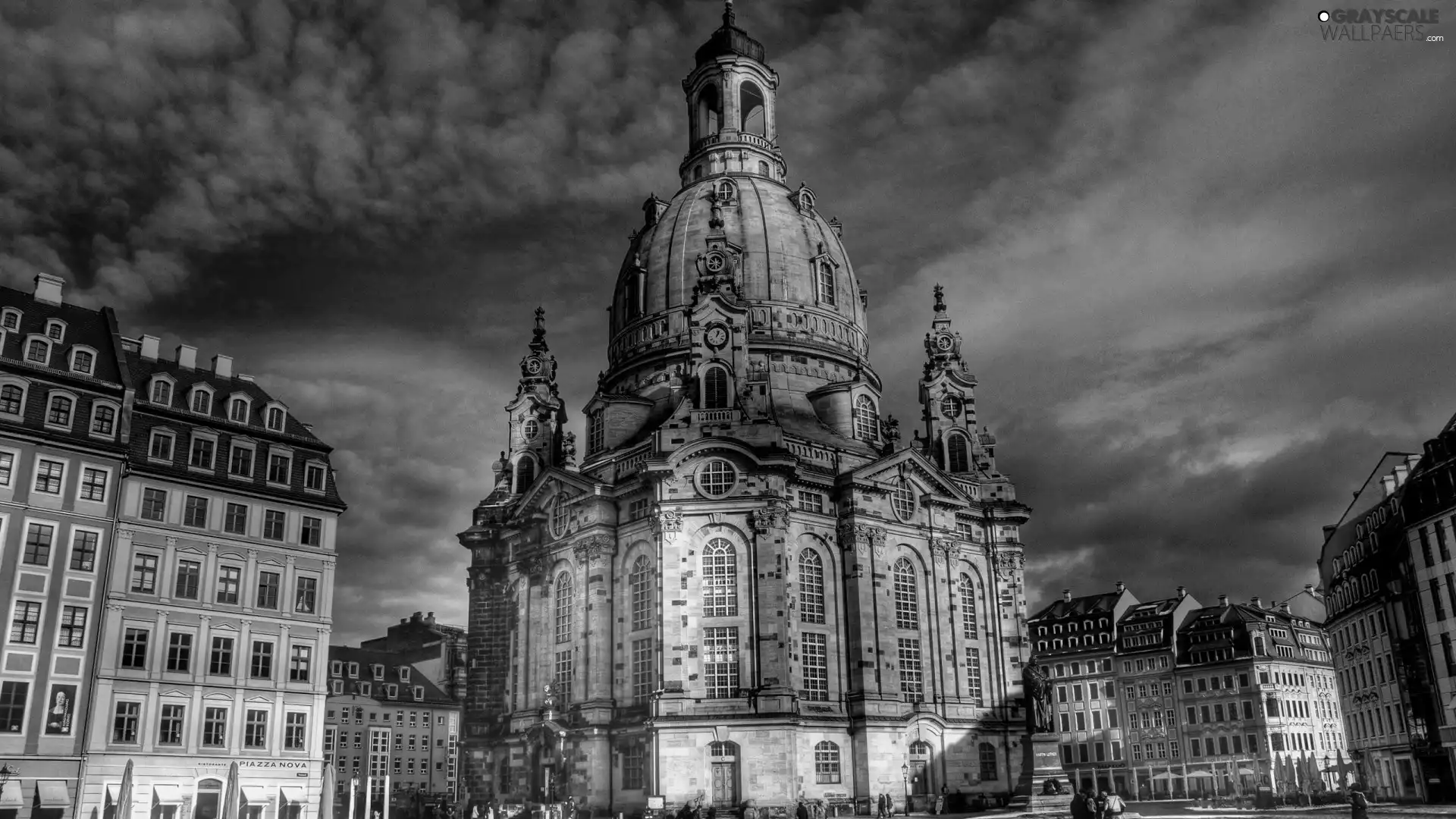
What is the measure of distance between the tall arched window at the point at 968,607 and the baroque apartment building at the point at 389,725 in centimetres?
4191

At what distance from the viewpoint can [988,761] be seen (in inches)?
2867

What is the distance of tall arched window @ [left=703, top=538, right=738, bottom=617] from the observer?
66.0 metres

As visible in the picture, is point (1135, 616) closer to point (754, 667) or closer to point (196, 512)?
point (754, 667)

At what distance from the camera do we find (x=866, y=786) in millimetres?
65375

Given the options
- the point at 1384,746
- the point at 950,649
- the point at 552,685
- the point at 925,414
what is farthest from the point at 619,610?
the point at 1384,746

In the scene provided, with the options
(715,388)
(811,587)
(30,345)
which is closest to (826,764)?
(811,587)

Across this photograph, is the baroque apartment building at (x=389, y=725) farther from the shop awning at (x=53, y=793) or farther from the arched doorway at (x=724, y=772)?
the shop awning at (x=53, y=793)

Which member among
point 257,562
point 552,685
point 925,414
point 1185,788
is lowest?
point 1185,788

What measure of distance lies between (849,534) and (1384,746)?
34771 millimetres

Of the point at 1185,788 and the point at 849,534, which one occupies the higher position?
the point at 849,534

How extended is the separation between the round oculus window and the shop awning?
1361 inches

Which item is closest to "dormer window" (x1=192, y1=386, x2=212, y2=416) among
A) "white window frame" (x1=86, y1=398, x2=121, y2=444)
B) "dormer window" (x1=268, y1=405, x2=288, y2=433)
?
"dormer window" (x1=268, y1=405, x2=288, y2=433)

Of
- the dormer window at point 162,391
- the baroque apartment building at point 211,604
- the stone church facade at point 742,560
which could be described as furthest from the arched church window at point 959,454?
the dormer window at point 162,391

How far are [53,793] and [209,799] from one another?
662 cm
